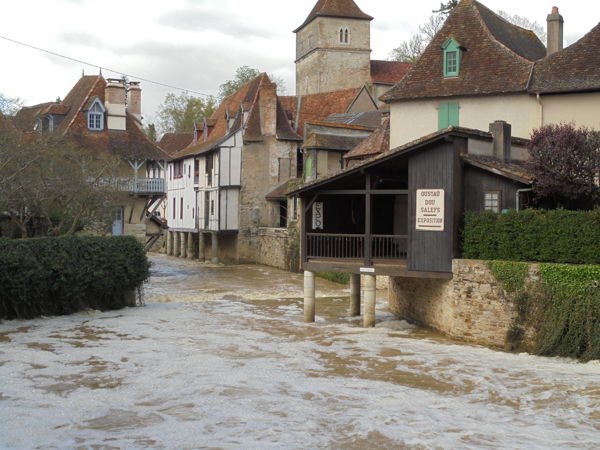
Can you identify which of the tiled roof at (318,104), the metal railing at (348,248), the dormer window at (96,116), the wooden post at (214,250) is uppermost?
the tiled roof at (318,104)

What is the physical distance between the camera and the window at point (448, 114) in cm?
2668

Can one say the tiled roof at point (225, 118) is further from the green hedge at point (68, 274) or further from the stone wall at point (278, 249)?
the green hedge at point (68, 274)

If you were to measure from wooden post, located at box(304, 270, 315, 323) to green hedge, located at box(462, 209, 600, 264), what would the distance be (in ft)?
14.6

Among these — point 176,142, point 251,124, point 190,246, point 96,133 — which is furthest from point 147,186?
point 176,142

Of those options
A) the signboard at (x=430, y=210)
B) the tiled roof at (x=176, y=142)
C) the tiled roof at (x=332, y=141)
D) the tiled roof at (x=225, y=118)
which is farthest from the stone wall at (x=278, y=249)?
the tiled roof at (x=176, y=142)

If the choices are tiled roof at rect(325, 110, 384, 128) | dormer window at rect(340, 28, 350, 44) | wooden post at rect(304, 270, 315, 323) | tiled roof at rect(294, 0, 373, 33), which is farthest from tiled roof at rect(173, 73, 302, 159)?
wooden post at rect(304, 270, 315, 323)

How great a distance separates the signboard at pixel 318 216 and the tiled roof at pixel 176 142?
125 ft

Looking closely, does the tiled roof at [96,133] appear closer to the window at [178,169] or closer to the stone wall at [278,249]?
the stone wall at [278,249]

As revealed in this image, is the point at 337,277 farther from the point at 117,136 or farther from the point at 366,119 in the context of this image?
the point at 117,136

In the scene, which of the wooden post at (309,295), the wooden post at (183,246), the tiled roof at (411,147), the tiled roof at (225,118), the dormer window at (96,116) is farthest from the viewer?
the wooden post at (183,246)

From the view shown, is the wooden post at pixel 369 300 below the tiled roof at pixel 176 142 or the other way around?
below

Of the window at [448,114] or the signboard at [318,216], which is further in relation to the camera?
the window at [448,114]

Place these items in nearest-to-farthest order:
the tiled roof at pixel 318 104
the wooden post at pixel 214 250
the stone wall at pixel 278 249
→ the stone wall at pixel 278 249 < the wooden post at pixel 214 250 < the tiled roof at pixel 318 104

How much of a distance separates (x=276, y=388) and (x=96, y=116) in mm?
25439
